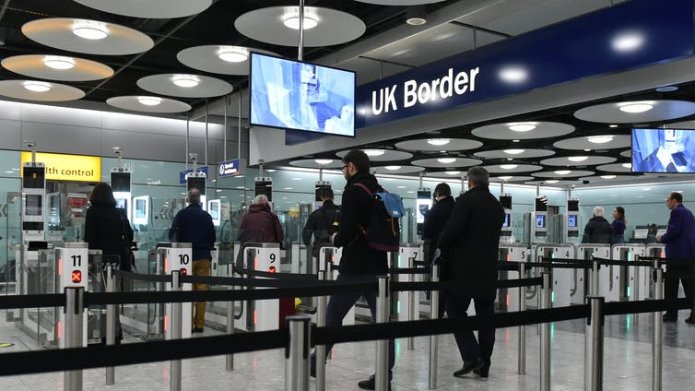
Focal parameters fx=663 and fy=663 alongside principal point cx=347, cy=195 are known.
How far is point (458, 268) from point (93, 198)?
12.8ft

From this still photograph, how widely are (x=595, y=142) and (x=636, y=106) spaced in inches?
155

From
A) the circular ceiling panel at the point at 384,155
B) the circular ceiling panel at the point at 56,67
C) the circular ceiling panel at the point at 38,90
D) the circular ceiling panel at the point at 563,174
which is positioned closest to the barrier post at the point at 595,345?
the circular ceiling panel at the point at 56,67

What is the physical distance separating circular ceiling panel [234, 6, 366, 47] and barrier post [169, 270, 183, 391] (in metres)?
4.01

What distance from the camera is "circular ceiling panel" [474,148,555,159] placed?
48.0ft

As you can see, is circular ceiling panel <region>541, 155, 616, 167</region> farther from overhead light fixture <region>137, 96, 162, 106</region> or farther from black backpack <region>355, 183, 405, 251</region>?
black backpack <region>355, 183, 405, 251</region>

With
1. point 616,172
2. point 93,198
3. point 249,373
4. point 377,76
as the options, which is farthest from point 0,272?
point 616,172

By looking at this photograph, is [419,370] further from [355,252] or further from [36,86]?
[36,86]

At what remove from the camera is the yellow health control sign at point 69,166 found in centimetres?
1588

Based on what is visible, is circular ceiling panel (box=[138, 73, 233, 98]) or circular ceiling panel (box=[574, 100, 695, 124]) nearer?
circular ceiling panel (box=[574, 100, 695, 124])

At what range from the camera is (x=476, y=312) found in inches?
203

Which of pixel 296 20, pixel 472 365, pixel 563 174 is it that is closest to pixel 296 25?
pixel 296 20

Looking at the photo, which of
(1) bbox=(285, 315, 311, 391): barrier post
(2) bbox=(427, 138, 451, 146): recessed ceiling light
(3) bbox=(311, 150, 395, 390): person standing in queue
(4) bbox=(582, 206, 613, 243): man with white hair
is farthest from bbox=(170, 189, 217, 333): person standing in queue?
(4) bbox=(582, 206, 613, 243): man with white hair

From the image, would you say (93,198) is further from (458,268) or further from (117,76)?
(117,76)

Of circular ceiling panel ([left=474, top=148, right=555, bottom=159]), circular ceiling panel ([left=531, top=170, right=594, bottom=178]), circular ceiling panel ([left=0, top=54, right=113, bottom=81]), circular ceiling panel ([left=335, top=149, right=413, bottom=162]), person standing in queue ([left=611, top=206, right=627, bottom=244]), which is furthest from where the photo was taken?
circular ceiling panel ([left=531, top=170, right=594, bottom=178])
